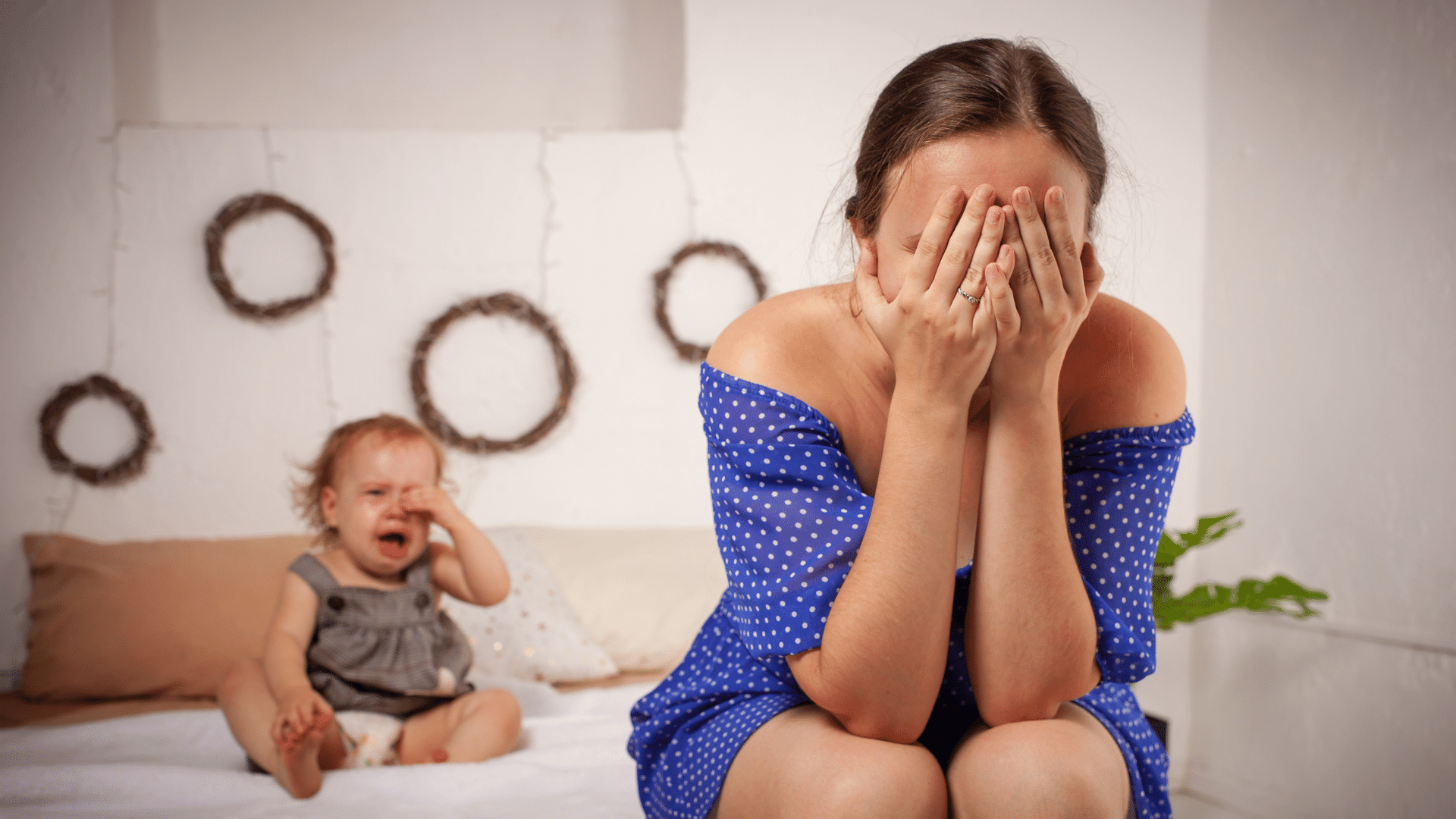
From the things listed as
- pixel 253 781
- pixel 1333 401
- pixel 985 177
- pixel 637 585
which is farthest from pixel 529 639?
pixel 1333 401

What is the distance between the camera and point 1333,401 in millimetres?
1760

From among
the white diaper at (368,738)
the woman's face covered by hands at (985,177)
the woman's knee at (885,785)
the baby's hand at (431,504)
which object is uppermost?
the woman's face covered by hands at (985,177)

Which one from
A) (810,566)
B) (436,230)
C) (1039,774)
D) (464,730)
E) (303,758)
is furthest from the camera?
(436,230)

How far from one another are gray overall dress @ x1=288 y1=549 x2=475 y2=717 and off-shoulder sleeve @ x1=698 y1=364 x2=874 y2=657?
0.72 meters

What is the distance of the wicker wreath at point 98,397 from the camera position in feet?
6.31

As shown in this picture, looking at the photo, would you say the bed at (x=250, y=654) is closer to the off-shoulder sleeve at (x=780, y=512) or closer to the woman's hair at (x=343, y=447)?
the woman's hair at (x=343, y=447)

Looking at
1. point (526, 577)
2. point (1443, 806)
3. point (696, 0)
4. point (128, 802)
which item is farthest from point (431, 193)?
point (1443, 806)

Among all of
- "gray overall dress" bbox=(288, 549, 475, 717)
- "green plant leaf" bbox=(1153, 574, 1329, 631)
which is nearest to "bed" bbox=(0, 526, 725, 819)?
"gray overall dress" bbox=(288, 549, 475, 717)

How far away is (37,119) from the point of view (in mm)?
1968

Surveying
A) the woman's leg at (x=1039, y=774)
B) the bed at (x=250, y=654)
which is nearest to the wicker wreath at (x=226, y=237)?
the bed at (x=250, y=654)

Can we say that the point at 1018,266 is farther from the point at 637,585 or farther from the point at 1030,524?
the point at 637,585

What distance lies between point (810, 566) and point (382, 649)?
90 cm

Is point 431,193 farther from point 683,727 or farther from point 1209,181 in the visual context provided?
point 1209,181

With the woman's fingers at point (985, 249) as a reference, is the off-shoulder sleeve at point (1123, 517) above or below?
below
